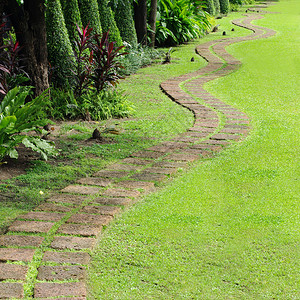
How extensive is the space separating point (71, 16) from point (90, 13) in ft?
2.43

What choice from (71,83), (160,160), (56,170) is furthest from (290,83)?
(56,170)

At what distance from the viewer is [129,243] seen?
118 inches

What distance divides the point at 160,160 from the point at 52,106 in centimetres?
223

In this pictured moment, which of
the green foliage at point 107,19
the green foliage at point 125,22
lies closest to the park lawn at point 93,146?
the green foliage at point 107,19

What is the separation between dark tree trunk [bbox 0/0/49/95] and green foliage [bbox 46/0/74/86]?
100 cm

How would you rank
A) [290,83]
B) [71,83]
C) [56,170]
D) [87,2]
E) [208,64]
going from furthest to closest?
1. [208,64]
2. [87,2]
3. [290,83]
4. [71,83]
5. [56,170]

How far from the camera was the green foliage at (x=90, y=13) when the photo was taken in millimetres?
8555

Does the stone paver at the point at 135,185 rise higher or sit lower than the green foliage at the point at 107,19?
lower

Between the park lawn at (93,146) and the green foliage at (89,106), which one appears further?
the green foliage at (89,106)

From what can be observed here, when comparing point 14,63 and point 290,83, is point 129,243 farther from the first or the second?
point 290,83

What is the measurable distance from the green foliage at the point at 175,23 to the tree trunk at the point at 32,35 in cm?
651

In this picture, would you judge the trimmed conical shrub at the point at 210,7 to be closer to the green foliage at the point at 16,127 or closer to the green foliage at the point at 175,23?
the green foliage at the point at 175,23

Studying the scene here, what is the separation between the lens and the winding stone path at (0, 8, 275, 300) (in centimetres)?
258

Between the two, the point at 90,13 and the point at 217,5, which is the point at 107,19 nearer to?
the point at 90,13
